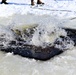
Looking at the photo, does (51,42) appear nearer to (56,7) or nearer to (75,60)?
(75,60)

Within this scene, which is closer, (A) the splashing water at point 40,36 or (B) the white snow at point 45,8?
(A) the splashing water at point 40,36

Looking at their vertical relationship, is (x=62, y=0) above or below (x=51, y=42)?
below

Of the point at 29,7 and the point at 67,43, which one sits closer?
the point at 67,43

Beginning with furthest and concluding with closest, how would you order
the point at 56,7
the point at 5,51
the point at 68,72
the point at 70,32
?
the point at 56,7 → the point at 70,32 → the point at 5,51 → the point at 68,72

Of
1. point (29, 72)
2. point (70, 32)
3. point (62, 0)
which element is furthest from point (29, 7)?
point (29, 72)

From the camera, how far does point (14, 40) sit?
4887mm

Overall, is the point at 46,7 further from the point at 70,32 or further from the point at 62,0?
the point at 70,32

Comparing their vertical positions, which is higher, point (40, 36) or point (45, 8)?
point (40, 36)

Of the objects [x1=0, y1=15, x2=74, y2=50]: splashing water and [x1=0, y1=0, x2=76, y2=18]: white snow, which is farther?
[x1=0, y1=0, x2=76, y2=18]: white snow

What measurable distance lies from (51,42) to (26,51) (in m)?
0.57

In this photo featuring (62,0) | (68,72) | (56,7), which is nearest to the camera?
(68,72)

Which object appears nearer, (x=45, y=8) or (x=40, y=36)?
(x=40, y=36)

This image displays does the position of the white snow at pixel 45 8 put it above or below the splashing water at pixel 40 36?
below

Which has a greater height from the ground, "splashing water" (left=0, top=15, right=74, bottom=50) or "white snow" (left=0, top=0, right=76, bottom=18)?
"splashing water" (left=0, top=15, right=74, bottom=50)
